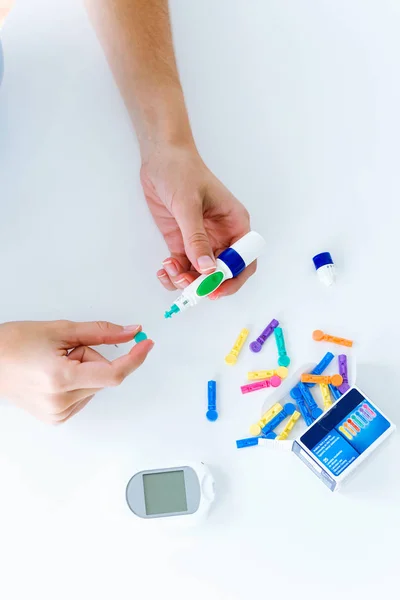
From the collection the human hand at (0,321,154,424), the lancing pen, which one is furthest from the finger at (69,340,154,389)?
the lancing pen

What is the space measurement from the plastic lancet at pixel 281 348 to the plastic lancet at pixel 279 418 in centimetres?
8

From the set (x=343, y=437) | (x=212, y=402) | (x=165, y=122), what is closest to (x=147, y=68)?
(x=165, y=122)

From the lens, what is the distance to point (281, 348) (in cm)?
105

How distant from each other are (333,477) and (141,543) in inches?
13.5

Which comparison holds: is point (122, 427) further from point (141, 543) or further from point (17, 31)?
point (17, 31)

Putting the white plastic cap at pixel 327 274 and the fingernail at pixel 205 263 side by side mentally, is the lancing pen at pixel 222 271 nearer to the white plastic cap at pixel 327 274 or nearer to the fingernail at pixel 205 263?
the fingernail at pixel 205 263

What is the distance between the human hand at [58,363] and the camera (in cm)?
85

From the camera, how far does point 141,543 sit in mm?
959

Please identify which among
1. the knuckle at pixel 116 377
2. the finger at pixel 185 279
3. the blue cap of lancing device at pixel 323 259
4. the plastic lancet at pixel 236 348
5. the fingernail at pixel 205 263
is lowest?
the plastic lancet at pixel 236 348

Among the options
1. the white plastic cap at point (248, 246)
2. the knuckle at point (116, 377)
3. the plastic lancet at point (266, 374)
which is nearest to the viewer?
the knuckle at point (116, 377)

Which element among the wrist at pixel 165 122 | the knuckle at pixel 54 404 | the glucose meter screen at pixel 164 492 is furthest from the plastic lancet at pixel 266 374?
the wrist at pixel 165 122

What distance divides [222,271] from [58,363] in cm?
30

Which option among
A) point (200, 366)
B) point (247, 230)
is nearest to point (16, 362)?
point (200, 366)

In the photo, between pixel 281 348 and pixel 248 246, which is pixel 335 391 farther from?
pixel 248 246
